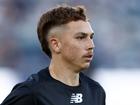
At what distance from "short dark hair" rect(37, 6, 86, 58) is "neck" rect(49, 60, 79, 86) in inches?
3.0

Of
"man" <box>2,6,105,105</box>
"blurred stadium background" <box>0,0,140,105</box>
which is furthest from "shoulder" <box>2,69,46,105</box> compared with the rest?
"blurred stadium background" <box>0,0,140,105</box>

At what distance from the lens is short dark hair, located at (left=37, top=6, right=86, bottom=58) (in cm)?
173

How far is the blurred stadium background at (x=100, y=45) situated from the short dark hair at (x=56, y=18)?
1.34 m

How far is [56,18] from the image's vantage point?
1.74m

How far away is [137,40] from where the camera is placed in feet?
10.8

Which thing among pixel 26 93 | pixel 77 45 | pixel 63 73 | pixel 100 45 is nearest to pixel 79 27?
pixel 77 45

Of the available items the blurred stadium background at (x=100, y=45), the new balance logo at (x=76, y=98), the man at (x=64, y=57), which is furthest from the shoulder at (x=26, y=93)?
the blurred stadium background at (x=100, y=45)

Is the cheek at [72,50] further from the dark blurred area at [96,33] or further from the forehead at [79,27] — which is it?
the dark blurred area at [96,33]

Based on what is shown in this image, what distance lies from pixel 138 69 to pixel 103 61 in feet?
0.75

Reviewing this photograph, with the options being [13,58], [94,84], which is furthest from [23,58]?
[94,84]

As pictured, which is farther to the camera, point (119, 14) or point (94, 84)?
point (119, 14)

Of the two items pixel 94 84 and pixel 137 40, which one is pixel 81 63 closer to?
pixel 94 84

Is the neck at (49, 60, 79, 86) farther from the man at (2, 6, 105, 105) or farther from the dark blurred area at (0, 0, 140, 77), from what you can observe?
the dark blurred area at (0, 0, 140, 77)

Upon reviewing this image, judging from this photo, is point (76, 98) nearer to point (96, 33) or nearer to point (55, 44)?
point (55, 44)
